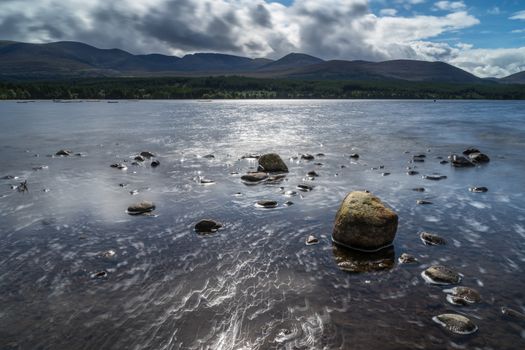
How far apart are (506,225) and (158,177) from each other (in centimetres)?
2530

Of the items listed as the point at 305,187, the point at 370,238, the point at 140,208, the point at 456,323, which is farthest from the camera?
the point at 305,187

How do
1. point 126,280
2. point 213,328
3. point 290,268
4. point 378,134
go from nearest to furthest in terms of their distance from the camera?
point 213,328
point 126,280
point 290,268
point 378,134

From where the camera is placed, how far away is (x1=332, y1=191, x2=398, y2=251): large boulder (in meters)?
17.1

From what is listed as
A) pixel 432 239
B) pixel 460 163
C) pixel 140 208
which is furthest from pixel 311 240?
pixel 460 163

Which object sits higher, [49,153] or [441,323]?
[441,323]

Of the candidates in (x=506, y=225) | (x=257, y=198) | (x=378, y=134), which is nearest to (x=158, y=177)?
(x=257, y=198)

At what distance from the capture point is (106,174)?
33.3 m

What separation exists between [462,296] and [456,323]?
76.5 inches

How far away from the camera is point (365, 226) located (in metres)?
17.1

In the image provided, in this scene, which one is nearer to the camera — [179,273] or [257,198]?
[179,273]

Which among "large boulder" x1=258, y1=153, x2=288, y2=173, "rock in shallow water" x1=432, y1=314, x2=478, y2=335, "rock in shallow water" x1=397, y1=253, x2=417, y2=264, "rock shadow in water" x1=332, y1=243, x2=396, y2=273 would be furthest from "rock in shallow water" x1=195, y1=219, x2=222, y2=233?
"large boulder" x1=258, y1=153, x2=288, y2=173

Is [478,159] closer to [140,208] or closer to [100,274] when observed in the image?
[140,208]

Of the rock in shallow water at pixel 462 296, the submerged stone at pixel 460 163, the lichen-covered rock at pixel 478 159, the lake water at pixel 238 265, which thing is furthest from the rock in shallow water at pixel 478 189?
the rock in shallow water at pixel 462 296

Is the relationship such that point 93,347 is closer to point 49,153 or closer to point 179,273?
point 179,273
